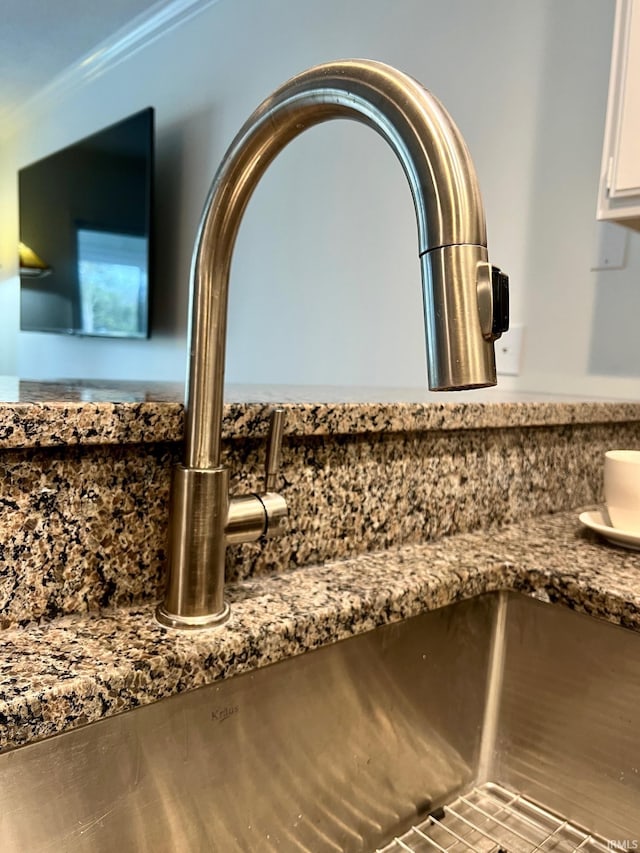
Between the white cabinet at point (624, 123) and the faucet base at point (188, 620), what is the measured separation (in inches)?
32.7

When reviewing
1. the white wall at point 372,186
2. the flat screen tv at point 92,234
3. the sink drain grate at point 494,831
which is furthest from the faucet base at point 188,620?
the flat screen tv at point 92,234

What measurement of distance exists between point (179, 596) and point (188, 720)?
0.26ft

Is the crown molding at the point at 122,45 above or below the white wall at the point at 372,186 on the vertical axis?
above

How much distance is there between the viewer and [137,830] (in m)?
0.40

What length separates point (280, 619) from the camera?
18.0 inches

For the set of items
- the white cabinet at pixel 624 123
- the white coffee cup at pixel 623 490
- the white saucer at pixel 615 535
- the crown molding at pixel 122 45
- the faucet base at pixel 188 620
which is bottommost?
the faucet base at pixel 188 620

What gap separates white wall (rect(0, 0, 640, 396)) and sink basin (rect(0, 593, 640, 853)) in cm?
78

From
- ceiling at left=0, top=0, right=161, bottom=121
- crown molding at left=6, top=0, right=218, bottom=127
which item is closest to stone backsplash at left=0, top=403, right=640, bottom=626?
crown molding at left=6, top=0, right=218, bottom=127

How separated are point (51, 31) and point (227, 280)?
280 centimetres

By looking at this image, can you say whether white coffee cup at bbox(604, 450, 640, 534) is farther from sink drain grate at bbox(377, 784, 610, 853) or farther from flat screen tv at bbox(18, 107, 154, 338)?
flat screen tv at bbox(18, 107, 154, 338)

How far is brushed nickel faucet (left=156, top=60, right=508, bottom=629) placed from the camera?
306 millimetres

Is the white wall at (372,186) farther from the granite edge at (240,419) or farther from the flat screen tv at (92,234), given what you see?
the granite edge at (240,419)

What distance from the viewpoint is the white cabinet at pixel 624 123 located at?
3.00 feet

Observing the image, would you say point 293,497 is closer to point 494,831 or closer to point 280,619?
point 280,619
